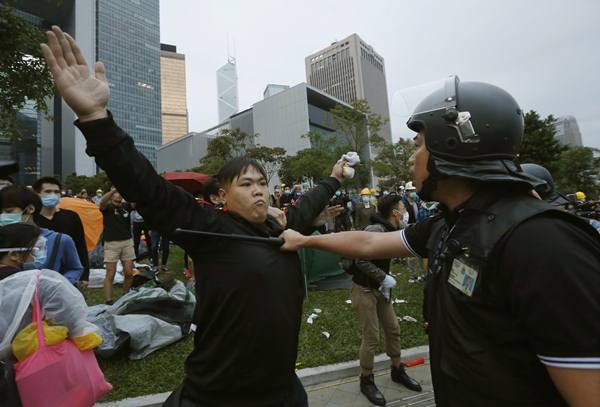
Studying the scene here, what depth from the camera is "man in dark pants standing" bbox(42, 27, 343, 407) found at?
149 cm

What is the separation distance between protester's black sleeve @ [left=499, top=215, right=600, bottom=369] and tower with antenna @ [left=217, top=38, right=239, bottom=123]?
14694 cm

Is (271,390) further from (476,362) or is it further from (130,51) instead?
(130,51)

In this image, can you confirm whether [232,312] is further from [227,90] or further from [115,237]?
[227,90]

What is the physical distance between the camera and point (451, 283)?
1.25m

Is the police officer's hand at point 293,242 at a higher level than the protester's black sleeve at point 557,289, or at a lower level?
higher

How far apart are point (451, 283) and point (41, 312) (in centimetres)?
265

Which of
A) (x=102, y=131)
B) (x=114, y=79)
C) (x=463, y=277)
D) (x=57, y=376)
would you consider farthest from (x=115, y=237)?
(x=114, y=79)

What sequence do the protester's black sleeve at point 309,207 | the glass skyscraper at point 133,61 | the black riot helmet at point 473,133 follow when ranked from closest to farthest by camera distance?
the black riot helmet at point 473,133 → the protester's black sleeve at point 309,207 → the glass skyscraper at point 133,61

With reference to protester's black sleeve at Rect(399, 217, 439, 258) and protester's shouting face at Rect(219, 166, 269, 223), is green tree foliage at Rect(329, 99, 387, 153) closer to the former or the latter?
protester's black sleeve at Rect(399, 217, 439, 258)

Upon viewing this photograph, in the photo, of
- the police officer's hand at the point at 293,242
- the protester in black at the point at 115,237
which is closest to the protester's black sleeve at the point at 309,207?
the police officer's hand at the point at 293,242

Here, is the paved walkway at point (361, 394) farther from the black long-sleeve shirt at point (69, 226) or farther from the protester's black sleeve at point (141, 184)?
the black long-sleeve shirt at point (69, 226)

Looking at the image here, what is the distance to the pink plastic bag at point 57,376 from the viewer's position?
1.93 metres

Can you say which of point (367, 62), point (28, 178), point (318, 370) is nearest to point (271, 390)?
point (318, 370)

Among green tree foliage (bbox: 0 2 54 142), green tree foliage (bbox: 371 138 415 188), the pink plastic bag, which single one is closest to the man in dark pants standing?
the pink plastic bag
